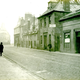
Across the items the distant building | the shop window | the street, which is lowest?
the street

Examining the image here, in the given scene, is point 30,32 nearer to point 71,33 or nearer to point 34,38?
point 34,38

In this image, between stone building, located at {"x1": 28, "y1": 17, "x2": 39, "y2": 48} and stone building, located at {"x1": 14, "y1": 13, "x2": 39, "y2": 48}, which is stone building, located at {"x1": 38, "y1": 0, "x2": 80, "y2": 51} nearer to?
stone building, located at {"x1": 28, "y1": 17, "x2": 39, "y2": 48}

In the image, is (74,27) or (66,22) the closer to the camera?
(74,27)

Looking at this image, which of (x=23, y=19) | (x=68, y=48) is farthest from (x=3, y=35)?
(x=68, y=48)

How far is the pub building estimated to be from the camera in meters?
23.3

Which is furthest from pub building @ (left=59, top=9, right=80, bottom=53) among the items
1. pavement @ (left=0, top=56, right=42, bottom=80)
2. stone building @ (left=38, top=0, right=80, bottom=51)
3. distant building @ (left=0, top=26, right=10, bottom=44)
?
distant building @ (left=0, top=26, right=10, bottom=44)

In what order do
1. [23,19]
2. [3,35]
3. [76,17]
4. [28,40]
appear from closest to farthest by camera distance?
1. [76,17]
2. [28,40]
3. [23,19]
4. [3,35]

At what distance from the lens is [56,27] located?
3133 cm

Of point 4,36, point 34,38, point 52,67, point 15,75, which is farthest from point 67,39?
point 4,36

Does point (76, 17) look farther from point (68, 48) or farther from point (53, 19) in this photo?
point (53, 19)

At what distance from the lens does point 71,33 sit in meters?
24.6

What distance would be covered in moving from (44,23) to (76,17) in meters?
13.5

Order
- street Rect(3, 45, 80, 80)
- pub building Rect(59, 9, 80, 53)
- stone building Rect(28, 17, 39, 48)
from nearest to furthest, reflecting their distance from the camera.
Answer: street Rect(3, 45, 80, 80)
pub building Rect(59, 9, 80, 53)
stone building Rect(28, 17, 39, 48)

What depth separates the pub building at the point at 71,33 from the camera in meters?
23.3
